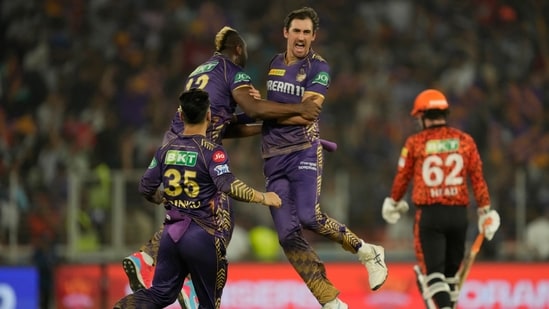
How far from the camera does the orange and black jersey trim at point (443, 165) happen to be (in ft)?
39.4

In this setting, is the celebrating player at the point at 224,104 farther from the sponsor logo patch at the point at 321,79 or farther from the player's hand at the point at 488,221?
the player's hand at the point at 488,221

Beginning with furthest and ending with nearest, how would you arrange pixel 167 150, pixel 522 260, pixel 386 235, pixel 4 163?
1. pixel 4 163
2. pixel 386 235
3. pixel 522 260
4. pixel 167 150

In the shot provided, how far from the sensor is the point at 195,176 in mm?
9641

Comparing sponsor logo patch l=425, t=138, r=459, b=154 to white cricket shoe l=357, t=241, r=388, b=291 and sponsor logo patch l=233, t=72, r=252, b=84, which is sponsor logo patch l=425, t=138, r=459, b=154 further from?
sponsor logo patch l=233, t=72, r=252, b=84

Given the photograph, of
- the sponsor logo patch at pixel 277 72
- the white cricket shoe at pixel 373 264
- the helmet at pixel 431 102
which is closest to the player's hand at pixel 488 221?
the helmet at pixel 431 102

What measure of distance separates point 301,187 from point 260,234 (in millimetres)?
7410

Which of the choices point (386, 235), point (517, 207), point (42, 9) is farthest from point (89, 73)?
point (517, 207)

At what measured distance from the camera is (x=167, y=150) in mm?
9750

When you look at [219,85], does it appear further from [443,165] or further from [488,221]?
[488,221]

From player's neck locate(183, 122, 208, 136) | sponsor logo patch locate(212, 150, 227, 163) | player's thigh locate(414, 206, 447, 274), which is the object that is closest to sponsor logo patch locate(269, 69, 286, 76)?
player's neck locate(183, 122, 208, 136)

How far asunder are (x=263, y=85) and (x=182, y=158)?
39.0 feet

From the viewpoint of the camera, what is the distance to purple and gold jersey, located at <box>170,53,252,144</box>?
422 inches

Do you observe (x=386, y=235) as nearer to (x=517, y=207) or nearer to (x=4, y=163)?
(x=517, y=207)

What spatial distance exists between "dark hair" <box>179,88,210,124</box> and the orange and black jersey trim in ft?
10.1
